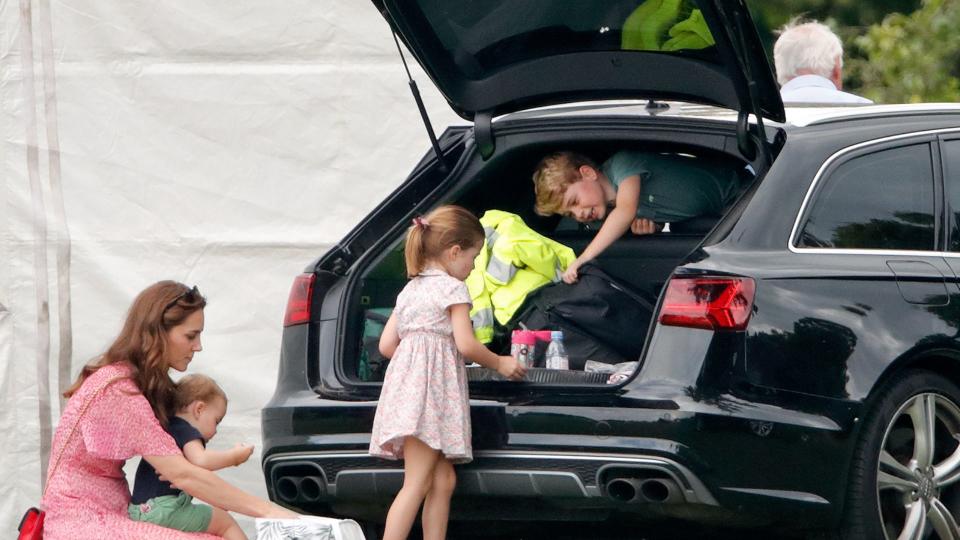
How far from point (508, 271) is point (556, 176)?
1.25ft

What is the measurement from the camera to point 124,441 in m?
5.33

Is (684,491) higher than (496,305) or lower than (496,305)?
lower

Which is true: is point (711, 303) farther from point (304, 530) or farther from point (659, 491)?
point (304, 530)

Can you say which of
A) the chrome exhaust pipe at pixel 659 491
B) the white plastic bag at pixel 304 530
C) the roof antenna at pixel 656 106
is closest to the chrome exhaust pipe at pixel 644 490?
the chrome exhaust pipe at pixel 659 491

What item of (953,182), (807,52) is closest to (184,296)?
(953,182)

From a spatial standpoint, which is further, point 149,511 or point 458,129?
point 458,129

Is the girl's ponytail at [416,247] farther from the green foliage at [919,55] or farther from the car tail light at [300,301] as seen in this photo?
the green foliage at [919,55]

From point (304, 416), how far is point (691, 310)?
4.53ft

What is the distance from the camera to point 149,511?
5469 mm

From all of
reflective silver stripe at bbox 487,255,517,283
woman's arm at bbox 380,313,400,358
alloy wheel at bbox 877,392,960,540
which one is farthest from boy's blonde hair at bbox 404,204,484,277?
alloy wheel at bbox 877,392,960,540

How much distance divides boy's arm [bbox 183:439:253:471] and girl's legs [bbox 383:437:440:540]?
0.51 metres

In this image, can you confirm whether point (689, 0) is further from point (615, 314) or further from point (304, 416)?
point (304, 416)

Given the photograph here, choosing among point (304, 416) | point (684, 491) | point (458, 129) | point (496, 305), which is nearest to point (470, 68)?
point (458, 129)

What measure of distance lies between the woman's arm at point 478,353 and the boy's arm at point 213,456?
726 millimetres
